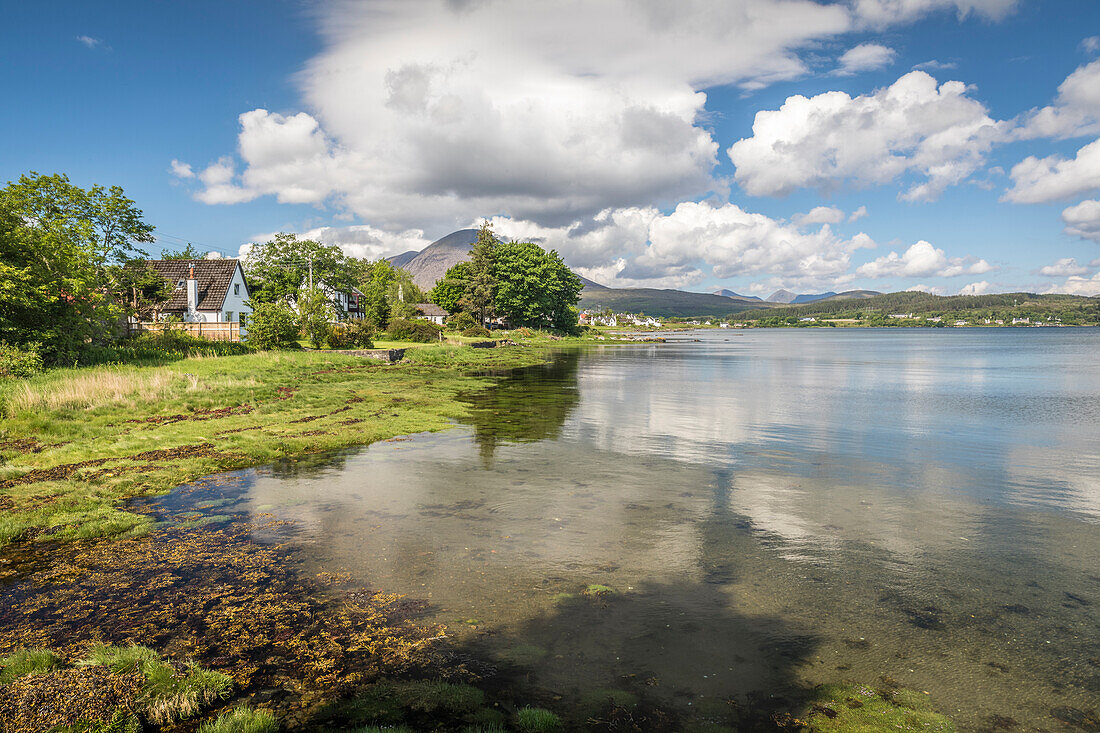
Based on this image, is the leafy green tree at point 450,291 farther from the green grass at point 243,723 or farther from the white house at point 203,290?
the green grass at point 243,723

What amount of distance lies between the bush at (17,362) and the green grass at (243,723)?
1122 inches

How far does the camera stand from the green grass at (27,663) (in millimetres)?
5958

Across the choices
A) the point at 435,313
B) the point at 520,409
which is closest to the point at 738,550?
the point at 520,409

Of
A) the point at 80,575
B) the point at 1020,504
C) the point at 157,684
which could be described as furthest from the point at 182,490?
the point at 1020,504

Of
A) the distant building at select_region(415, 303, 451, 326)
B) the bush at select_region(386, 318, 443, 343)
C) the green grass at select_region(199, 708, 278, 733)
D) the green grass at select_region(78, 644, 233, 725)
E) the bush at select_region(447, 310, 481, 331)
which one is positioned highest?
the distant building at select_region(415, 303, 451, 326)

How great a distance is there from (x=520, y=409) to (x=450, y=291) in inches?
4207

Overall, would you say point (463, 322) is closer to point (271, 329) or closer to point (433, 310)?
point (433, 310)

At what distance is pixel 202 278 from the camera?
6838 cm

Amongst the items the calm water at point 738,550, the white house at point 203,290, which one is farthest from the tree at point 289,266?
the calm water at point 738,550

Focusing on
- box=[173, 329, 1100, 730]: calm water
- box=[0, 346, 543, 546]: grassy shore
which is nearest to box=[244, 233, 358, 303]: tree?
box=[0, 346, 543, 546]: grassy shore

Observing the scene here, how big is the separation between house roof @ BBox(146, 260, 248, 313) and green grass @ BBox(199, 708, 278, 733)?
71730 millimetres

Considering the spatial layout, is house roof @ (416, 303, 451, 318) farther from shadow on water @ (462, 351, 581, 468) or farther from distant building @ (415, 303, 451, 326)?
shadow on water @ (462, 351, 581, 468)

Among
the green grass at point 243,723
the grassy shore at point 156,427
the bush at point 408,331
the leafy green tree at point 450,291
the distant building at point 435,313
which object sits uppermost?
the leafy green tree at point 450,291

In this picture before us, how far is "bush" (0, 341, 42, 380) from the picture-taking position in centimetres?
2511
